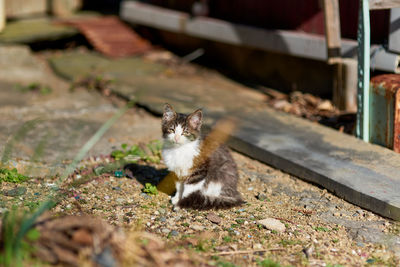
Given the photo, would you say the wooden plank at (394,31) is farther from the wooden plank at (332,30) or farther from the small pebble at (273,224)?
the small pebble at (273,224)

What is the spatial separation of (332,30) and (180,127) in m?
2.82

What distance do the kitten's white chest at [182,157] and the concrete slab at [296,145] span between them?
3.81ft

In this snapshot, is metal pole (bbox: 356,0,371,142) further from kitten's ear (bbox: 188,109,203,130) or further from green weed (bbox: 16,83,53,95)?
green weed (bbox: 16,83,53,95)

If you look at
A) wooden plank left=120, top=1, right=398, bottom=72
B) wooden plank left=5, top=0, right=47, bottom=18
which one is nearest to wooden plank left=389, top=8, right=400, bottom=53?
wooden plank left=120, top=1, right=398, bottom=72

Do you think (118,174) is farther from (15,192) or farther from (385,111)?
(385,111)

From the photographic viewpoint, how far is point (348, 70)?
615cm

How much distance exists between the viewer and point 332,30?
20.0 feet

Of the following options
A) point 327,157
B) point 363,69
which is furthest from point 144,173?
point 363,69

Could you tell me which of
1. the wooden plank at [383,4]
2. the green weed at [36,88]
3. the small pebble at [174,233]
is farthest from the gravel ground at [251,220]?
the green weed at [36,88]

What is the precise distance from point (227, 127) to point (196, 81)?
2.43 meters

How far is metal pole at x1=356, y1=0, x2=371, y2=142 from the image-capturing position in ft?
16.9

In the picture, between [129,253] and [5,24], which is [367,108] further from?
[5,24]

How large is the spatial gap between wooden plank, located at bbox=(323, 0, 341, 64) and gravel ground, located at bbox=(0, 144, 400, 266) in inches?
76.2

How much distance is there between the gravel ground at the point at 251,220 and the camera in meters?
3.54
